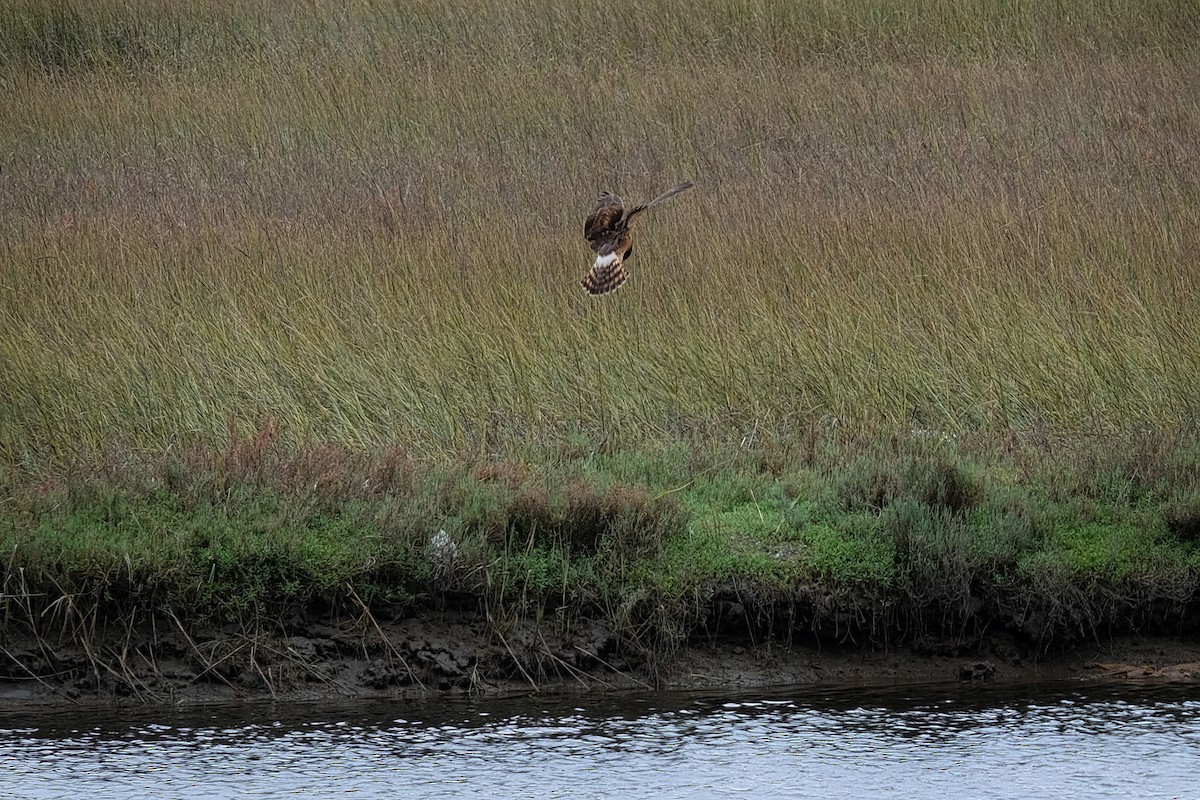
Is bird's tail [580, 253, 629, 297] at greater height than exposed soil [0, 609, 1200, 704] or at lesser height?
greater

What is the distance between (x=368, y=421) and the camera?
865cm

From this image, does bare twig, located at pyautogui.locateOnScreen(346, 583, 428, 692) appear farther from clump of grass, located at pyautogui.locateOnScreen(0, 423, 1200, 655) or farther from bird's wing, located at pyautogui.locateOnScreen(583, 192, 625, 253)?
bird's wing, located at pyautogui.locateOnScreen(583, 192, 625, 253)

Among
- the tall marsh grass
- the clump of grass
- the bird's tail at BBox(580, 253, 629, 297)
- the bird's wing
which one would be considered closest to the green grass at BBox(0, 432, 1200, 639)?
the clump of grass

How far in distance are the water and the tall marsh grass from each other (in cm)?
246

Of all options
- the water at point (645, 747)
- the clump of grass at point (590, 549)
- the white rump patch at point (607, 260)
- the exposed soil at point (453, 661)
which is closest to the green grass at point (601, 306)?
the clump of grass at point (590, 549)

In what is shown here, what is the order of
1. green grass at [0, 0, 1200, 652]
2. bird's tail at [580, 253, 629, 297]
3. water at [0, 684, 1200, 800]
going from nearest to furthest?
1. water at [0, 684, 1200, 800]
2. green grass at [0, 0, 1200, 652]
3. bird's tail at [580, 253, 629, 297]

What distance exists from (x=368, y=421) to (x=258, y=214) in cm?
508

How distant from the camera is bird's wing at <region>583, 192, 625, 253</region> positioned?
833 cm

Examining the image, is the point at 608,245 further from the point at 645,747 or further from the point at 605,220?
the point at 645,747

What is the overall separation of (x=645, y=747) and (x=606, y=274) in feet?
10.2

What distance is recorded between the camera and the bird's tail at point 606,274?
830 cm

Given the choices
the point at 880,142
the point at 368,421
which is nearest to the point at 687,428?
the point at 368,421

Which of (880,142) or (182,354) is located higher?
(880,142)

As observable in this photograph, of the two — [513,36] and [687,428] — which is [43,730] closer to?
[687,428]
